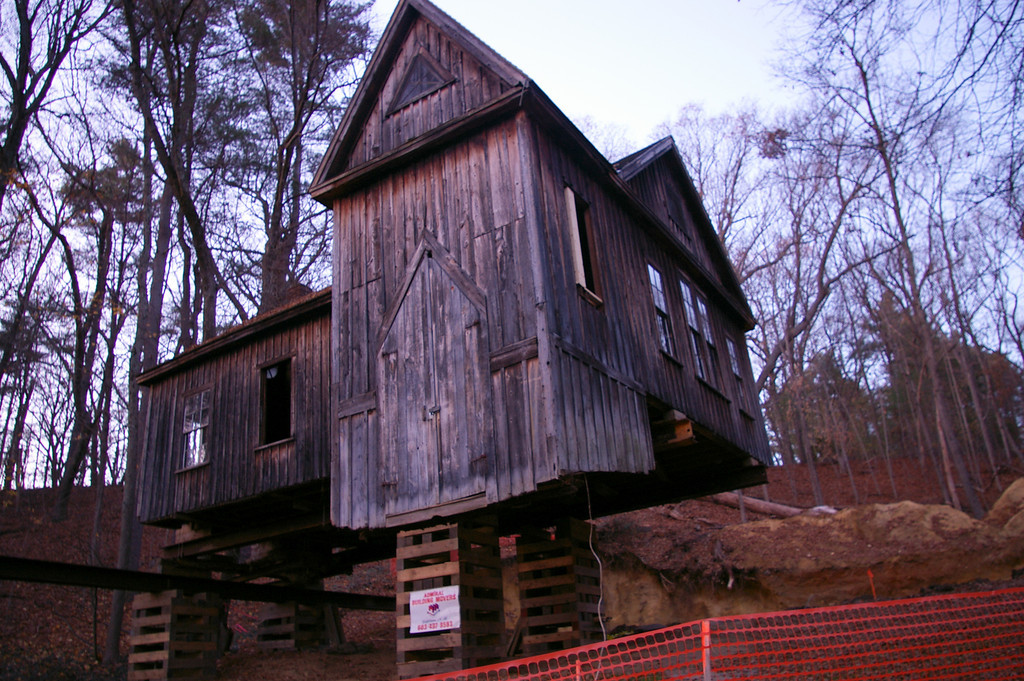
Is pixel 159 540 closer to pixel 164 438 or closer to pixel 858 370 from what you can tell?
pixel 164 438

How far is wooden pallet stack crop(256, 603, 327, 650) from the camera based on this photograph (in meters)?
15.4

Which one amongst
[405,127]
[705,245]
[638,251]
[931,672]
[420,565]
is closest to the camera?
[931,672]

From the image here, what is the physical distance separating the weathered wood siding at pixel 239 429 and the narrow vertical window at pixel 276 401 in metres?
0.15

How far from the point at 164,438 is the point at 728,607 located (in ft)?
44.4

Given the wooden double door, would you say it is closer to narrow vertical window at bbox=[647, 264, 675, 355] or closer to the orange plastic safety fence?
the orange plastic safety fence

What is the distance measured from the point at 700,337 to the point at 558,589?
5.64 m

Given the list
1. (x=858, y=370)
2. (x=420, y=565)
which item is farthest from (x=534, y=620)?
(x=858, y=370)

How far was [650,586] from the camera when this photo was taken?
18.6 m

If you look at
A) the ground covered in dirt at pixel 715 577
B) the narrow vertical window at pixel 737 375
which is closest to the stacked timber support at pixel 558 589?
the ground covered in dirt at pixel 715 577

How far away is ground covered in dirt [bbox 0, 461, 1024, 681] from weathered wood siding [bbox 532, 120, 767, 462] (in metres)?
5.28

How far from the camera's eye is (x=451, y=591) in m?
9.07

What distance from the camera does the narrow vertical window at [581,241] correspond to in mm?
10398

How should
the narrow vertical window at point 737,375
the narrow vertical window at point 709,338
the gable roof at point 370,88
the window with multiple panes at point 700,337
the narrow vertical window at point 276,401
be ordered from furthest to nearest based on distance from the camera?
the narrow vertical window at point 737,375 → the narrow vertical window at point 709,338 → the window with multiple panes at point 700,337 → the narrow vertical window at point 276,401 → the gable roof at point 370,88

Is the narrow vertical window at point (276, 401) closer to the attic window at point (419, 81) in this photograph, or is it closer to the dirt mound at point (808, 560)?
the attic window at point (419, 81)
